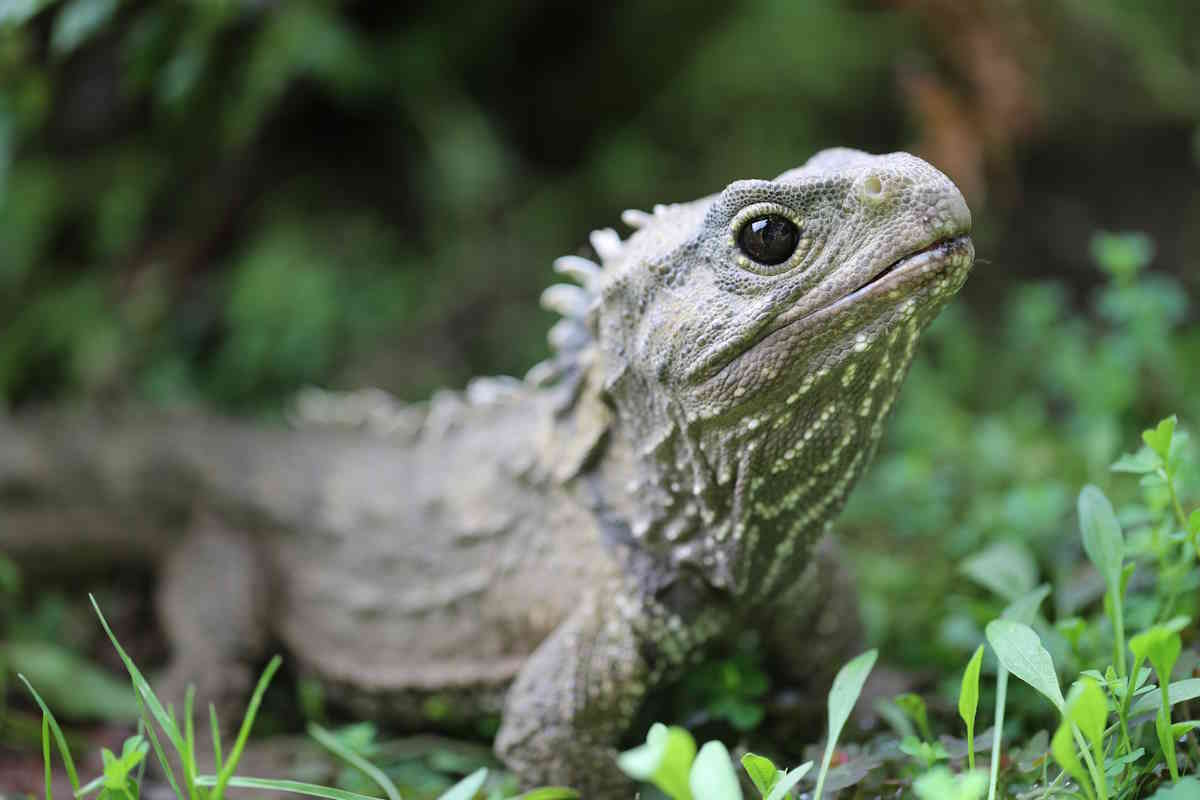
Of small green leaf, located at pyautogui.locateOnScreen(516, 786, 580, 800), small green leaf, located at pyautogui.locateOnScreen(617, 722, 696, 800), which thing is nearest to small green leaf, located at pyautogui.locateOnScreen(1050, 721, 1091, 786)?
small green leaf, located at pyautogui.locateOnScreen(617, 722, 696, 800)

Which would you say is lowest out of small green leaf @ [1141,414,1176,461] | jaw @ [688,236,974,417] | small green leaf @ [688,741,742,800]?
small green leaf @ [688,741,742,800]

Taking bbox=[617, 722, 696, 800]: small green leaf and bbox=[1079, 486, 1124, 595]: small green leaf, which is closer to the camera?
bbox=[617, 722, 696, 800]: small green leaf

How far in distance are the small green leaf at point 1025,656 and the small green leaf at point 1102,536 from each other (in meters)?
0.33

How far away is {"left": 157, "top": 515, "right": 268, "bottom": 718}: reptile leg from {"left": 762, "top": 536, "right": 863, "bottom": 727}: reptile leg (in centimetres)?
211

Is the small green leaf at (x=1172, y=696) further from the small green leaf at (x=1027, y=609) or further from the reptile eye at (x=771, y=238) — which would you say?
the reptile eye at (x=771, y=238)

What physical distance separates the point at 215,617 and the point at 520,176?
132 inches

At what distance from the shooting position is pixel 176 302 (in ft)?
21.1

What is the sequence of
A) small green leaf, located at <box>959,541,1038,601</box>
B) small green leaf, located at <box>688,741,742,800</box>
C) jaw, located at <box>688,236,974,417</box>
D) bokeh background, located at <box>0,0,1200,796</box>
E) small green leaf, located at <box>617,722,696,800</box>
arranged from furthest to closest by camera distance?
bokeh background, located at <box>0,0,1200,796</box> → small green leaf, located at <box>959,541,1038,601</box> → jaw, located at <box>688,236,974,417</box> → small green leaf, located at <box>688,741,742,800</box> → small green leaf, located at <box>617,722,696,800</box>

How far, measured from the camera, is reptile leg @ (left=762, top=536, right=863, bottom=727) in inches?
142

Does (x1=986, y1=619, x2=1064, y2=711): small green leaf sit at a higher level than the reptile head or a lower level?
lower

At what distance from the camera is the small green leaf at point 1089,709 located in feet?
6.70

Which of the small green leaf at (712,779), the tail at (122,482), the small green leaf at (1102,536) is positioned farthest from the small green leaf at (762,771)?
the tail at (122,482)

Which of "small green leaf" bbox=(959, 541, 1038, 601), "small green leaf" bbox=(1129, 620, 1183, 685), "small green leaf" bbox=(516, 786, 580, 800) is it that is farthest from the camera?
"small green leaf" bbox=(959, 541, 1038, 601)

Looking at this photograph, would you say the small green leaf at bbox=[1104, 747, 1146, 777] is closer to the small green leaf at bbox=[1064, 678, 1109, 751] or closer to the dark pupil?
the small green leaf at bbox=[1064, 678, 1109, 751]
